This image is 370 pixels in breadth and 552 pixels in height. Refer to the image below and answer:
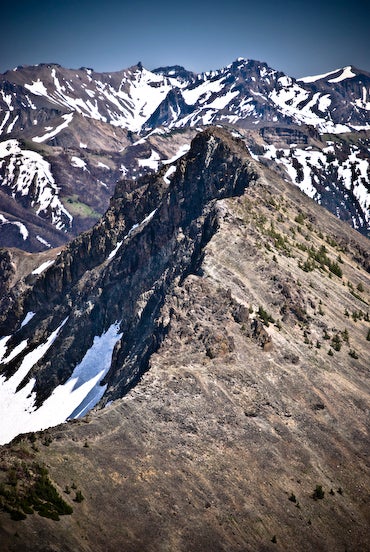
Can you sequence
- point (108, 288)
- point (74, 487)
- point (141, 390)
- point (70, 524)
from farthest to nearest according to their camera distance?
1. point (108, 288)
2. point (141, 390)
3. point (74, 487)
4. point (70, 524)

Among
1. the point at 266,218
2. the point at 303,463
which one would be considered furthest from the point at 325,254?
the point at 303,463

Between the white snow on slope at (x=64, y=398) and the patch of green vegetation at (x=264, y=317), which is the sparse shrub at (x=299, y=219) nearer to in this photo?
the white snow on slope at (x=64, y=398)

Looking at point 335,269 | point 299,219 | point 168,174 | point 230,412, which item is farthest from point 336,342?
point 168,174

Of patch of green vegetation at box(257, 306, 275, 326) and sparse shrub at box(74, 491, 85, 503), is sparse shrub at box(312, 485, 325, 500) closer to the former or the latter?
sparse shrub at box(74, 491, 85, 503)

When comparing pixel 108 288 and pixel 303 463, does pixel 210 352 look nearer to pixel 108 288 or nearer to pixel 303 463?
pixel 303 463

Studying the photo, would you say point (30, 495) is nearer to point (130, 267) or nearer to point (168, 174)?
point (130, 267)

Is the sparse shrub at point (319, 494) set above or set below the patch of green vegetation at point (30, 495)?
above

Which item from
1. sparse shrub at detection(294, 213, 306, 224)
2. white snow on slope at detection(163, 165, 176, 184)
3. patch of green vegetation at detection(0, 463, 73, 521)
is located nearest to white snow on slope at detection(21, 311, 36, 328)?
white snow on slope at detection(163, 165, 176, 184)

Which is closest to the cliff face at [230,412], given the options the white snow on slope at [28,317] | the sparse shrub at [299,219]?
the sparse shrub at [299,219]
